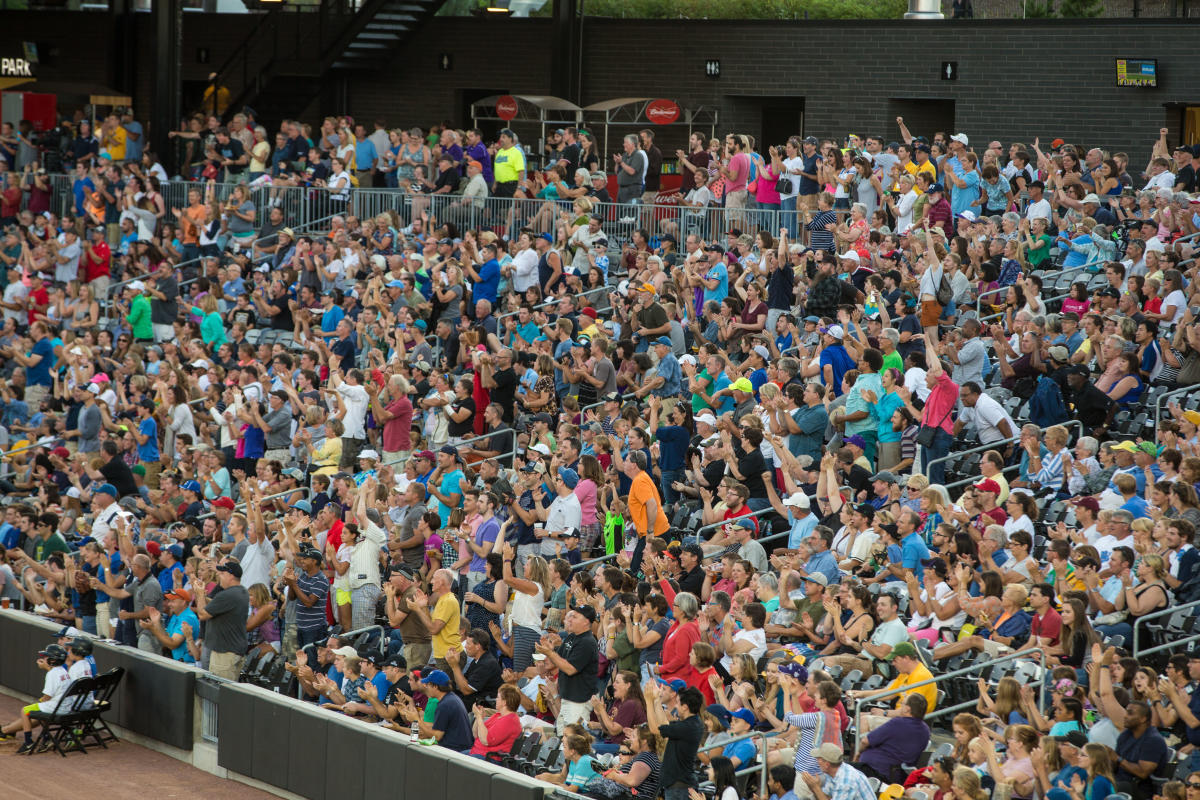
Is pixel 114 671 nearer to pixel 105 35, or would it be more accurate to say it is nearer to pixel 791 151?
pixel 791 151

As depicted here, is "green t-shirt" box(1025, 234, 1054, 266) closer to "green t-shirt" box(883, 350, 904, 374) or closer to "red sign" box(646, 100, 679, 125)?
"green t-shirt" box(883, 350, 904, 374)

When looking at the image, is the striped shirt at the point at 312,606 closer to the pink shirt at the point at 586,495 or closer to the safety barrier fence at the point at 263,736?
the safety barrier fence at the point at 263,736

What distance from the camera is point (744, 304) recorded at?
1778 cm

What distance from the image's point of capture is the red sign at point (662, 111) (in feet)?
92.2

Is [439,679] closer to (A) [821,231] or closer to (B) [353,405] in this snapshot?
(B) [353,405]

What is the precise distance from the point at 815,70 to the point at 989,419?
14251 mm

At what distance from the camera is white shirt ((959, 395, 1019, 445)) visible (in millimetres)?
14688

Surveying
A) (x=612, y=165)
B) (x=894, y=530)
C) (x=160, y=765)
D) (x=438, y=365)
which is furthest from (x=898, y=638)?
(x=612, y=165)

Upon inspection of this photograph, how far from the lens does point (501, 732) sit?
1259 cm

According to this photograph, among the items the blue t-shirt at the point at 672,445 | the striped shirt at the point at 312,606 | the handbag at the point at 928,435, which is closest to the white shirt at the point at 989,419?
the handbag at the point at 928,435

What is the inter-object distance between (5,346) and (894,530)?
15590mm

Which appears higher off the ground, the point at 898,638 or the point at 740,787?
the point at 898,638

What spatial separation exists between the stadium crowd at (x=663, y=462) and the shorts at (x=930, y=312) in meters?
0.03

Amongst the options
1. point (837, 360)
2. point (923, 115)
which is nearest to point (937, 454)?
point (837, 360)
